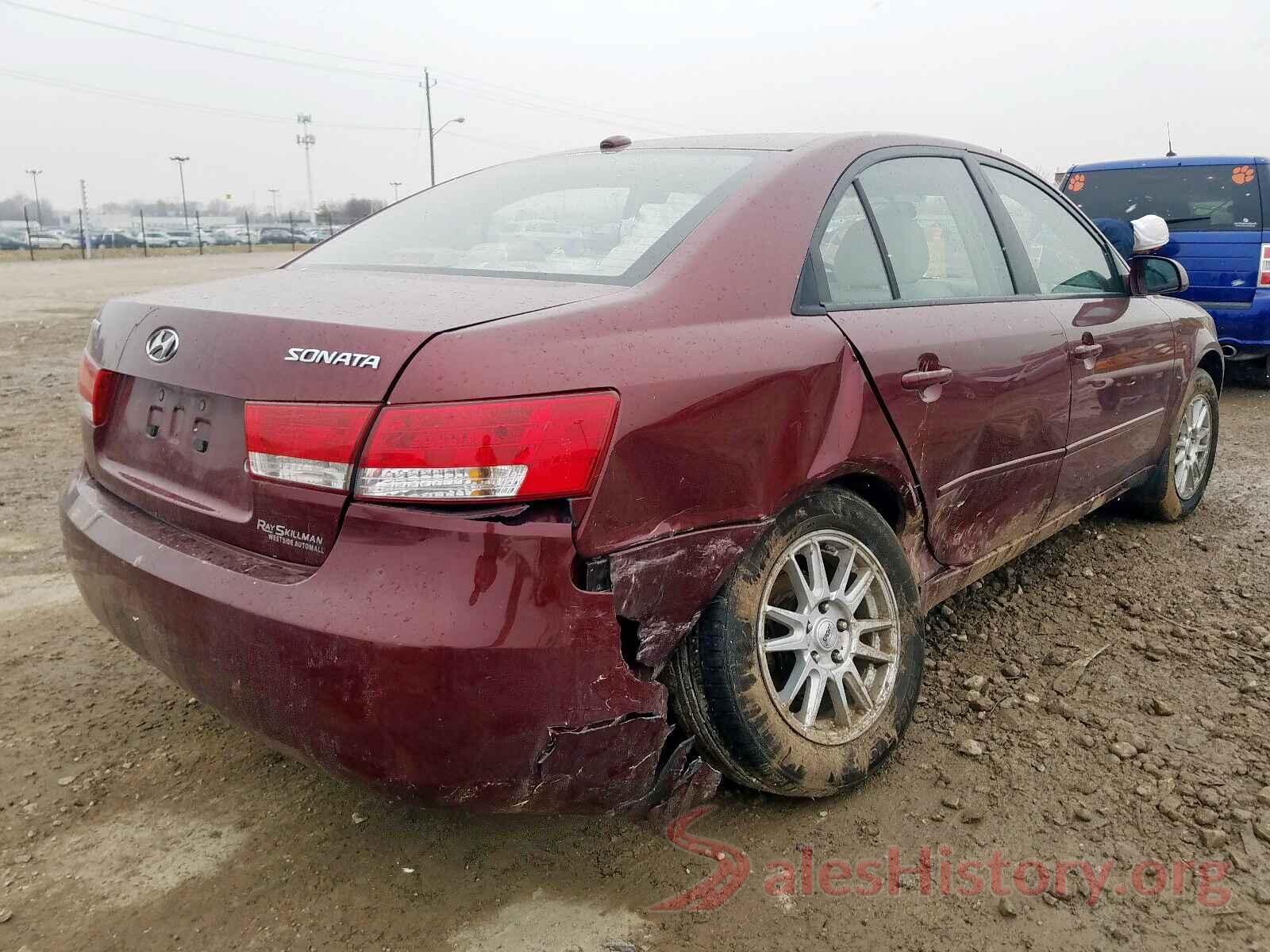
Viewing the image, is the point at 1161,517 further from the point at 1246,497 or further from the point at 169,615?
the point at 169,615

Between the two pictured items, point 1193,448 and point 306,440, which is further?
point 1193,448

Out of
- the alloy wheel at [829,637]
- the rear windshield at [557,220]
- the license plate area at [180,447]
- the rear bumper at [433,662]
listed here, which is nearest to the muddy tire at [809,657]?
the alloy wheel at [829,637]

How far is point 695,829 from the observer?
2.28 m

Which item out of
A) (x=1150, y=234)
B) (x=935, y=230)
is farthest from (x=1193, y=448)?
(x=935, y=230)

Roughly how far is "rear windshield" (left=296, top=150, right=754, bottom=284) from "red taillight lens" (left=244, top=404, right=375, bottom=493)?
607 millimetres

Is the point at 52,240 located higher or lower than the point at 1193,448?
higher

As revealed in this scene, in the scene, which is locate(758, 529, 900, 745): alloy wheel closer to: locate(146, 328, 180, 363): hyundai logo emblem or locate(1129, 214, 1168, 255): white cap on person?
locate(146, 328, 180, 363): hyundai logo emblem

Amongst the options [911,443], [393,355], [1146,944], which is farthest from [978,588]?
[393,355]

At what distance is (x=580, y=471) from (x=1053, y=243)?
2427 mm

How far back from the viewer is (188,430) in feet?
6.78

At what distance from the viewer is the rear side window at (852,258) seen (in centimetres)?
242

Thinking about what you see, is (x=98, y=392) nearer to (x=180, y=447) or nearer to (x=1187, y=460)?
(x=180, y=447)

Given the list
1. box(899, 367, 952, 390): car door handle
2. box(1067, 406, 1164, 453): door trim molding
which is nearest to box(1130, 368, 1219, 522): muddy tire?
box(1067, 406, 1164, 453): door trim molding

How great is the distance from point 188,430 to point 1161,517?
4.07 meters
